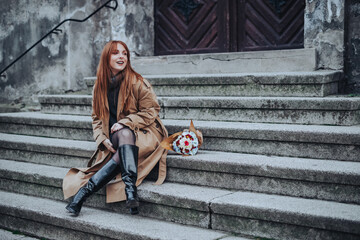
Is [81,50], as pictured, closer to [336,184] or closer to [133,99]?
[133,99]

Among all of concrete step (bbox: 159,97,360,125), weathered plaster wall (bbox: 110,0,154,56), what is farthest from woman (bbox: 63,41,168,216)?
weathered plaster wall (bbox: 110,0,154,56)

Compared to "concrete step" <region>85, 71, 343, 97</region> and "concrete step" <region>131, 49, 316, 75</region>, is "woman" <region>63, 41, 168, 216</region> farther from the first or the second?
"concrete step" <region>131, 49, 316, 75</region>

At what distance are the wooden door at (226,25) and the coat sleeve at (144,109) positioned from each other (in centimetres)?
266

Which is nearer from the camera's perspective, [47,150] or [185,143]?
[185,143]

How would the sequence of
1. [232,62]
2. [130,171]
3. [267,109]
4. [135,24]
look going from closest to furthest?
[130,171], [267,109], [232,62], [135,24]

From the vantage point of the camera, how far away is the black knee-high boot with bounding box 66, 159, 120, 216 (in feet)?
11.4

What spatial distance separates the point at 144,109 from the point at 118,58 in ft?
1.73

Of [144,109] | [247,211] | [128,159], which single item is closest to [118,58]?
[144,109]

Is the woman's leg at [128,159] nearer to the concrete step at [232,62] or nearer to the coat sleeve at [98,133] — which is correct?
the coat sleeve at [98,133]

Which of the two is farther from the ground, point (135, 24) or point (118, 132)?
point (135, 24)

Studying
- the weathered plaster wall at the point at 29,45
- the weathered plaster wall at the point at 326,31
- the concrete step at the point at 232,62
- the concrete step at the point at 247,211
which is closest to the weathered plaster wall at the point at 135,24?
the concrete step at the point at 232,62

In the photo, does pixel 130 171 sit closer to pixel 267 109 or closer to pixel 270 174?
pixel 270 174

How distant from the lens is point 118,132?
3.59 meters

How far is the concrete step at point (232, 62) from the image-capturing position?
5.01m
